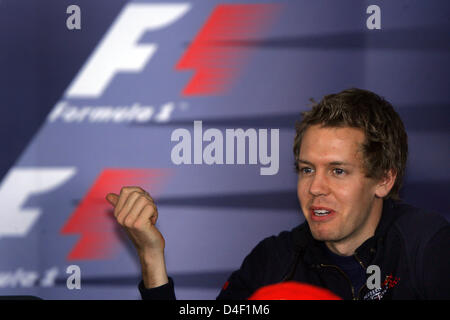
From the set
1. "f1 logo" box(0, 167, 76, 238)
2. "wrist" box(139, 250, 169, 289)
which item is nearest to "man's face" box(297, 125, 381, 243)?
"wrist" box(139, 250, 169, 289)

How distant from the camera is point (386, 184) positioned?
4.15 ft

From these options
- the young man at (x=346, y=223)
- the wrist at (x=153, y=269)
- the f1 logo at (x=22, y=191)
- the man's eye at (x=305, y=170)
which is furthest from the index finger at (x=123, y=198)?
the f1 logo at (x=22, y=191)

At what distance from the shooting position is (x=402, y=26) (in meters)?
1.64

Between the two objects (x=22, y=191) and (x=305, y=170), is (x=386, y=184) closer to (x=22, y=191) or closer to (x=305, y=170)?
(x=305, y=170)

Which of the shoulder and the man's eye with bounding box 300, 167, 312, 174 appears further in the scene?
the man's eye with bounding box 300, 167, 312, 174

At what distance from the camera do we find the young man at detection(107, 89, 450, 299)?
112 cm

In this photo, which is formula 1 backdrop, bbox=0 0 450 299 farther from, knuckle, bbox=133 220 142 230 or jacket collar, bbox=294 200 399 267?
knuckle, bbox=133 220 142 230

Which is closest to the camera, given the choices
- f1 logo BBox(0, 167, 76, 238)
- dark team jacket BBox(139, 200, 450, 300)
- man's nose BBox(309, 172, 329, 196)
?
dark team jacket BBox(139, 200, 450, 300)

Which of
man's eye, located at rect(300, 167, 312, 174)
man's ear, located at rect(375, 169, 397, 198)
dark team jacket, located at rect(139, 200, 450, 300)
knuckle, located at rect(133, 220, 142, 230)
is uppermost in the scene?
man's eye, located at rect(300, 167, 312, 174)

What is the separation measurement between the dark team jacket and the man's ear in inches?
1.8

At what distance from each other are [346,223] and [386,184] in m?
0.16
